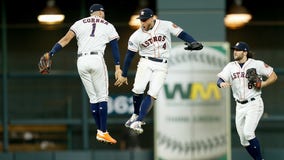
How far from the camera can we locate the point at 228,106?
28234 millimetres

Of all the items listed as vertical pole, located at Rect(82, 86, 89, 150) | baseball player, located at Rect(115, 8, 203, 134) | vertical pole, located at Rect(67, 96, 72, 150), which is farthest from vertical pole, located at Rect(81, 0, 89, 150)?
baseball player, located at Rect(115, 8, 203, 134)

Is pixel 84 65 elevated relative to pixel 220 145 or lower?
elevated

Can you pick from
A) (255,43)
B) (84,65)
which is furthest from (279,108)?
(84,65)

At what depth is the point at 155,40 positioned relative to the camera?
23391 mm

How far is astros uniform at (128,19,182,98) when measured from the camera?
23.4m

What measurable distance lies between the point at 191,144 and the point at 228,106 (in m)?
1.16

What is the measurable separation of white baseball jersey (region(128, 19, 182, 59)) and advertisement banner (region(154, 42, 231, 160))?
419cm

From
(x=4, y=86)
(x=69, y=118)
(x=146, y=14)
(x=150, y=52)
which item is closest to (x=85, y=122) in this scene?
(x=69, y=118)

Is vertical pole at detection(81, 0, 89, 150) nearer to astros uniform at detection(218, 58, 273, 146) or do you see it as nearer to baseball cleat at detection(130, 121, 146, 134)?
astros uniform at detection(218, 58, 273, 146)

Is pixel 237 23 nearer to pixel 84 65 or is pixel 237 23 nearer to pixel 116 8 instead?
pixel 116 8

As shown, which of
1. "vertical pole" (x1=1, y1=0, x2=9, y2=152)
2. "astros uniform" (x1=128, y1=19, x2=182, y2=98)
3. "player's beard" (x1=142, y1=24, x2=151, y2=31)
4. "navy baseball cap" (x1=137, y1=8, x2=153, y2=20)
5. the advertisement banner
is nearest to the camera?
"navy baseball cap" (x1=137, y1=8, x2=153, y2=20)

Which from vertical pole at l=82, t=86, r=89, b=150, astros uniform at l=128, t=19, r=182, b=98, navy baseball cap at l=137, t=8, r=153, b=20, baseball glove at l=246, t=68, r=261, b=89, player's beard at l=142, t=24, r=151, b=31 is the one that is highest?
navy baseball cap at l=137, t=8, r=153, b=20

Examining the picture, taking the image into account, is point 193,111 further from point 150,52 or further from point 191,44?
point 191,44

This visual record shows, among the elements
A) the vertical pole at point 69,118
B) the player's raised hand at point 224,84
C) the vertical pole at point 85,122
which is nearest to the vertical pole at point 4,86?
the vertical pole at point 69,118
